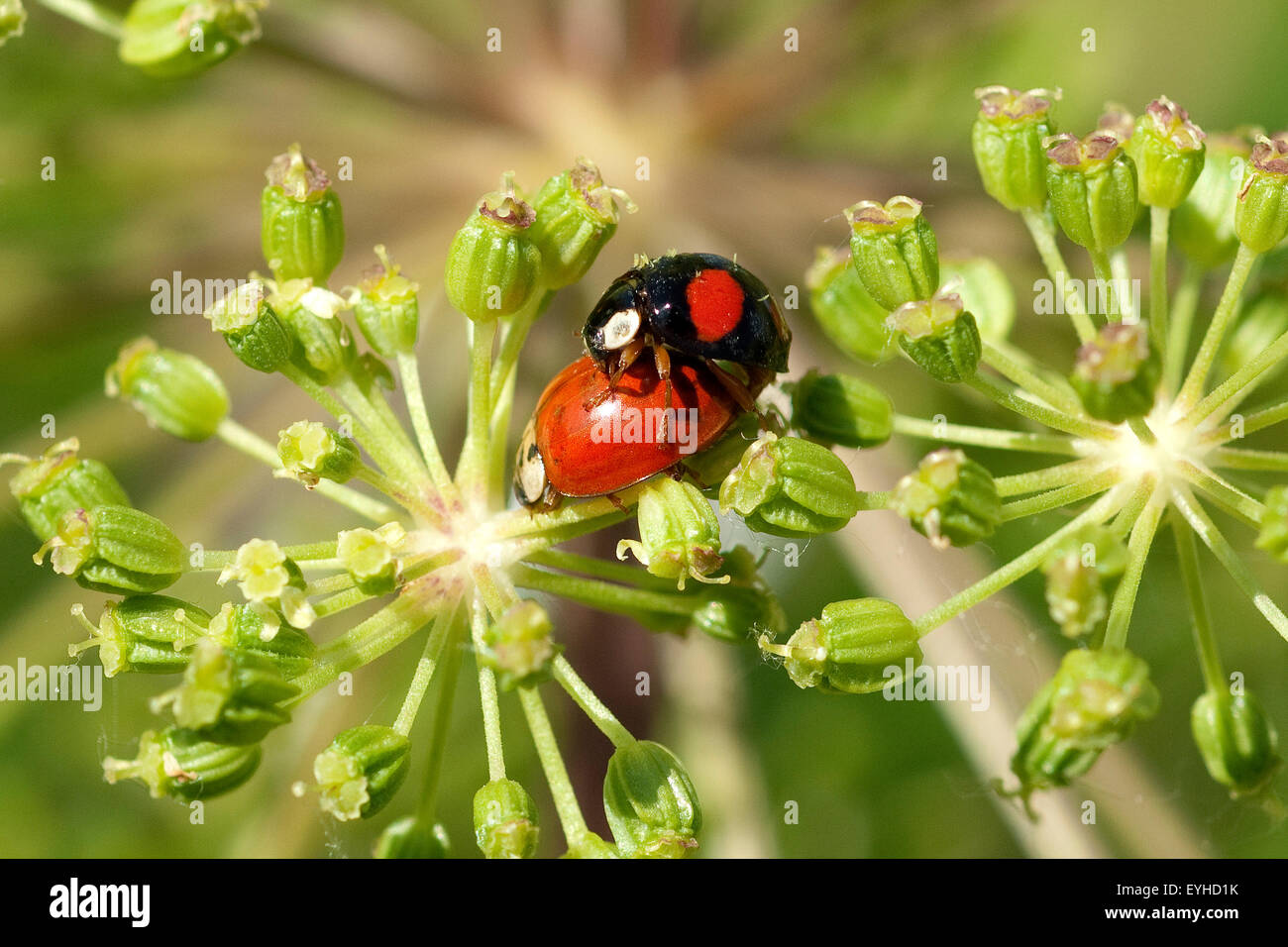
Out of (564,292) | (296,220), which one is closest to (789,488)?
(296,220)

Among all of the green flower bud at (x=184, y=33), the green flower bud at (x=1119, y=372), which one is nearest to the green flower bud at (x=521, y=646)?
the green flower bud at (x=1119, y=372)

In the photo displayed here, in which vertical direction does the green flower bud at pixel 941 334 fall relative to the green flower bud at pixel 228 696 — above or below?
above

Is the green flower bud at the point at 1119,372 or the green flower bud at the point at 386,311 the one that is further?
the green flower bud at the point at 386,311

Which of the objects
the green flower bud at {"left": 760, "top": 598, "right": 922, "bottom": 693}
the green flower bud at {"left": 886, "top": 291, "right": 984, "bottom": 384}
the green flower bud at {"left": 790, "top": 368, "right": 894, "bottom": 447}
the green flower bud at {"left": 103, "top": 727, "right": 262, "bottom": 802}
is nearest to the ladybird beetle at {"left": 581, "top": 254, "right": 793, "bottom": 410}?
the green flower bud at {"left": 790, "top": 368, "right": 894, "bottom": 447}

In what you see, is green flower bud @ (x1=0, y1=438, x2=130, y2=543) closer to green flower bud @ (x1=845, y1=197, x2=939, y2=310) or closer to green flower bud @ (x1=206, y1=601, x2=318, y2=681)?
green flower bud @ (x1=206, y1=601, x2=318, y2=681)

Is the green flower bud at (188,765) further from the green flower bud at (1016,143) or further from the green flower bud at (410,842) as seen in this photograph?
the green flower bud at (1016,143)

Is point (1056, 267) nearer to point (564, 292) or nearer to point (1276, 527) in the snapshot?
point (1276, 527)
